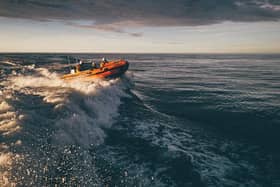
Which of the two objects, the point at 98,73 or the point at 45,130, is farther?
the point at 98,73

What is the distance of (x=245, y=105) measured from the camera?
20016mm

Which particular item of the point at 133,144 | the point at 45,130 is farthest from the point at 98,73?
the point at 45,130

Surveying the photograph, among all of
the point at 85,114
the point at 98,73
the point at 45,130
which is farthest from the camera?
the point at 98,73

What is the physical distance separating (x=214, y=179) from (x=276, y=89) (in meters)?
24.0

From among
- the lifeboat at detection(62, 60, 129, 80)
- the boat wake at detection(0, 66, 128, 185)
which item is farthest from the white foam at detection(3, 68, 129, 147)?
the lifeboat at detection(62, 60, 129, 80)

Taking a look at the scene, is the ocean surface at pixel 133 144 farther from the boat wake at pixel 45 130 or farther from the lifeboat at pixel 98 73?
the lifeboat at pixel 98 73

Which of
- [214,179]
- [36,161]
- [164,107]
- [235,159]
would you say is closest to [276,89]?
[164,107]

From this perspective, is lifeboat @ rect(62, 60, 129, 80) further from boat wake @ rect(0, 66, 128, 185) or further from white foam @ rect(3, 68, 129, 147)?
boat wake @ rect(0, 66, 128, 185)

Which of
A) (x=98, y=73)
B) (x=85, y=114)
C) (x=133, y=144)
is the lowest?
(x=133, y=144)

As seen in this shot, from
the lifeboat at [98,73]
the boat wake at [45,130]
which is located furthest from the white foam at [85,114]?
the lifeboat at [98,73]

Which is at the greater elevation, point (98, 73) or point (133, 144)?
point (98, 73)

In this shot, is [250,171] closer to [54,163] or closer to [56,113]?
[54,163]

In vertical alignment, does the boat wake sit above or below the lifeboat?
below

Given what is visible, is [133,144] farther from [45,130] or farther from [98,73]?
[98,73]
